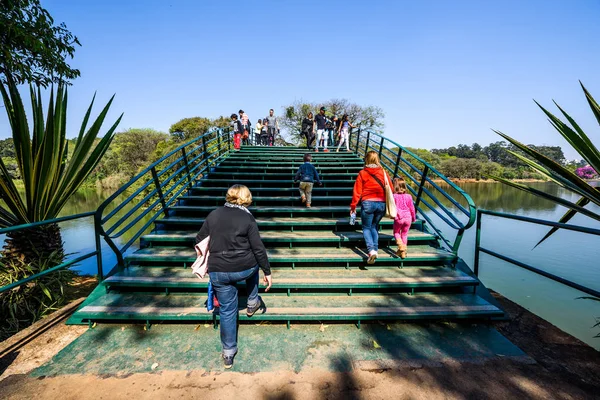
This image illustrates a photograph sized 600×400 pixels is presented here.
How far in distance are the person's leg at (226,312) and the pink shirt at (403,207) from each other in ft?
8.53

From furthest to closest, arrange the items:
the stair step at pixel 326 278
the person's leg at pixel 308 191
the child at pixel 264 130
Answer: the child at pixel 264 130, the person's leg at pixel 308 191, the stair step at pixel 326 278

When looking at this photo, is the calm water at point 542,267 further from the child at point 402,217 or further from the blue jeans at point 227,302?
the child at point 402,217

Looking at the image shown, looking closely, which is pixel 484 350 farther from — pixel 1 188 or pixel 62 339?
pixel 1 188

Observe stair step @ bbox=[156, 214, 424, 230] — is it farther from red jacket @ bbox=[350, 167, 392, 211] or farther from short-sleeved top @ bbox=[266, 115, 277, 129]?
short-sleeved top @ bbox=[266, 115, 277, 129]

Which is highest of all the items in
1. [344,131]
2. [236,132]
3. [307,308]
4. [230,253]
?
[344,131]

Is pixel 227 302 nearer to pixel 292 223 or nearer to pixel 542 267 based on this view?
pixel 292 223

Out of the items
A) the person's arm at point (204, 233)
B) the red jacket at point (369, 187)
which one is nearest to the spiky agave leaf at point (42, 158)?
the person's arm at point (204, 233)

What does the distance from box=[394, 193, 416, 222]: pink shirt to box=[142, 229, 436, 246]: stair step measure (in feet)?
1.62

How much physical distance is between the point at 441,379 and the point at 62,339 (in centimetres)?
373

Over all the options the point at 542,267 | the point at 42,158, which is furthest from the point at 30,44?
the point at 542,267

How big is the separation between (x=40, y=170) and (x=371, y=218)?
450 cm

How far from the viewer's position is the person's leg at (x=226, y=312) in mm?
2549

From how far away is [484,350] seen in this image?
278 cm

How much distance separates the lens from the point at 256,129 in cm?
1289
